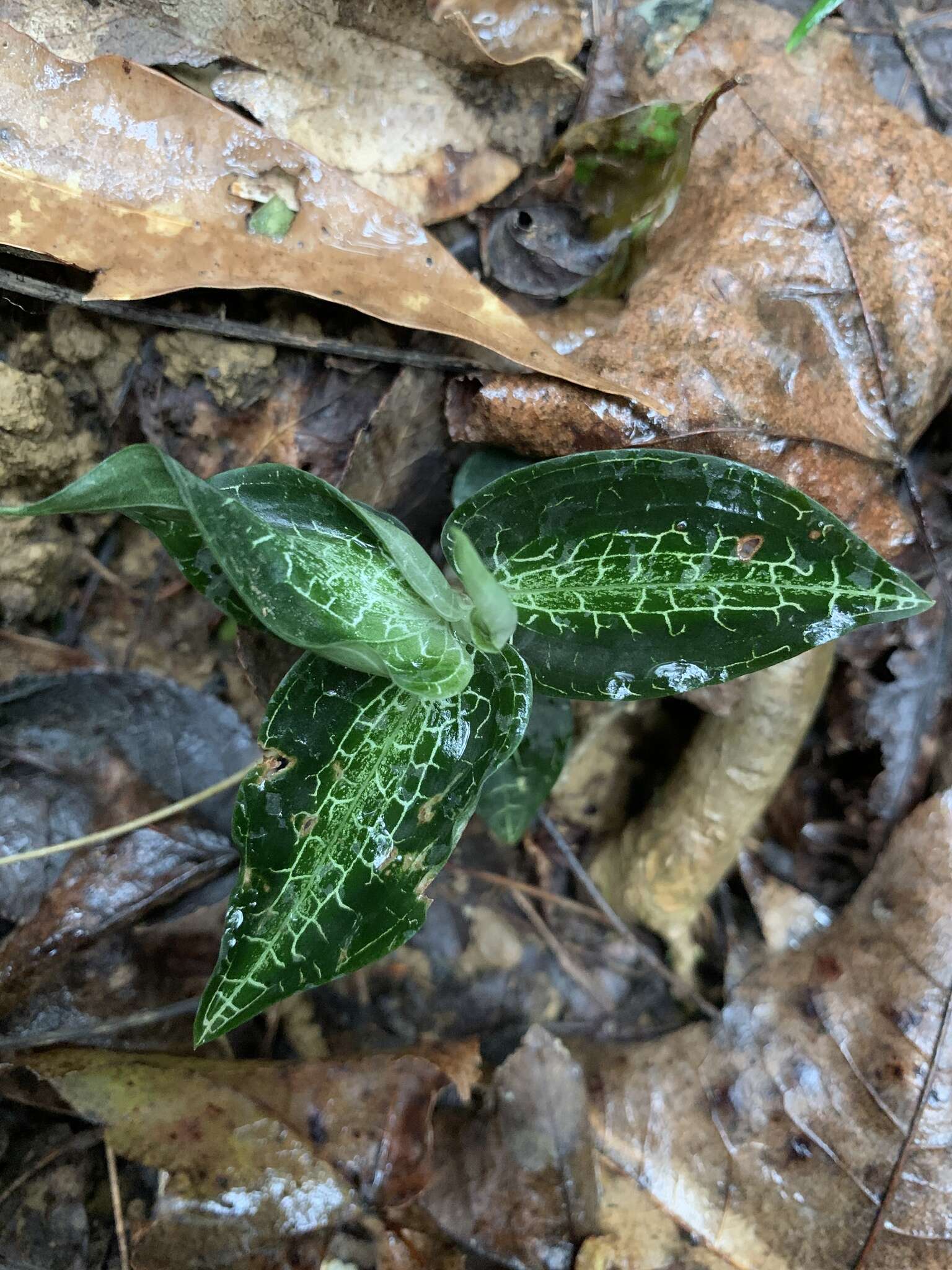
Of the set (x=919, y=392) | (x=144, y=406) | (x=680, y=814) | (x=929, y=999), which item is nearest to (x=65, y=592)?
(x=144, y=406)

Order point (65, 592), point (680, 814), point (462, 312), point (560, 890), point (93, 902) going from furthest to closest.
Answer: point (560, 890) < point (680, 814) < point (65, 592) < point (93, 902) < point (462, 312)

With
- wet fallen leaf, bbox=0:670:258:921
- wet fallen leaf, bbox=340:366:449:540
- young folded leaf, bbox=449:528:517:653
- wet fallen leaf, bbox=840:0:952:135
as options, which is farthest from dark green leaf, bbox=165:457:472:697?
wet fallen leaf, bbox=840:0:952:135

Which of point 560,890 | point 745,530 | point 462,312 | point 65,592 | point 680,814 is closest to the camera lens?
point 745,530

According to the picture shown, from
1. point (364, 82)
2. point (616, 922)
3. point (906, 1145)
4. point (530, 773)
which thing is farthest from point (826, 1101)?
point (364, 82)

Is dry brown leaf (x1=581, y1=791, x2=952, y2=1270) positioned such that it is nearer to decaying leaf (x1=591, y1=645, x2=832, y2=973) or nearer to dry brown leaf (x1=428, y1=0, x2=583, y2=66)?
decaying leaf (x1=591, y1=645, x2=832, y2=973)

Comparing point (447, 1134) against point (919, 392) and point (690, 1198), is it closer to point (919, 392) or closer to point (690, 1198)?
point (690, 1198)
